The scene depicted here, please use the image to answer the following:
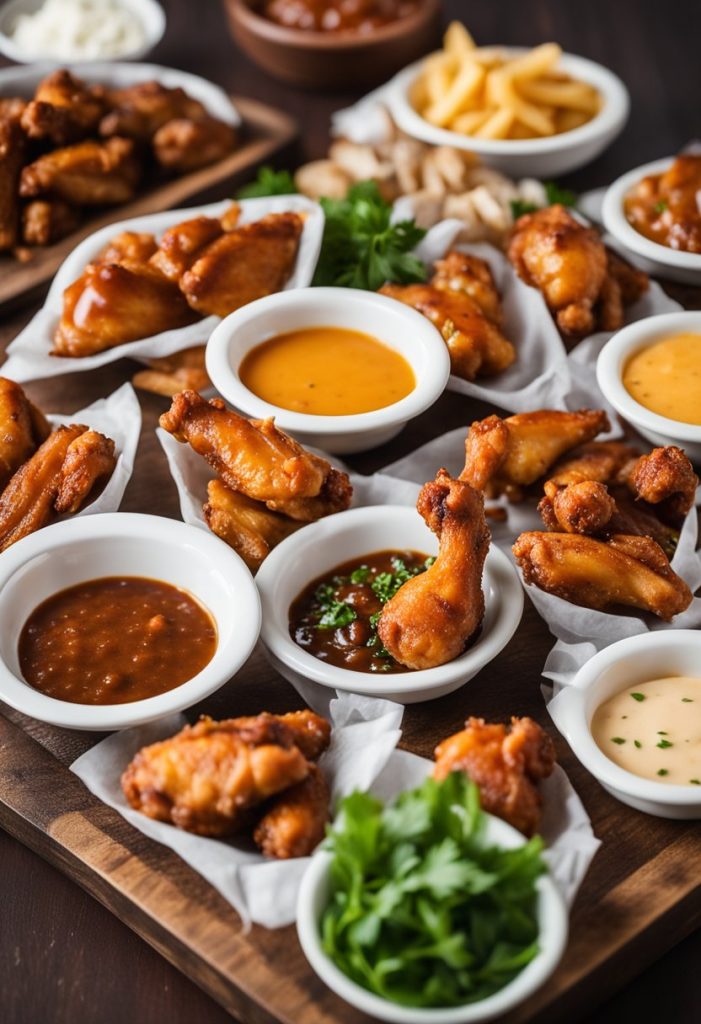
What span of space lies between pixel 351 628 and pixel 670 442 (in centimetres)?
155

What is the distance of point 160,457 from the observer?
15.9ft

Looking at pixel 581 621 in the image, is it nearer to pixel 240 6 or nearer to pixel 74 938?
pixel 74 938

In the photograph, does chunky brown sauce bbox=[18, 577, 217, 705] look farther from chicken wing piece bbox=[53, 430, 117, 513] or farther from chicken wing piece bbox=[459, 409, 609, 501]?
chicken wing piece bbox=[459, 409, 609, 501]

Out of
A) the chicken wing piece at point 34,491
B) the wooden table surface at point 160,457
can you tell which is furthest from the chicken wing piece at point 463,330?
the chicken wing piece at point 34,491

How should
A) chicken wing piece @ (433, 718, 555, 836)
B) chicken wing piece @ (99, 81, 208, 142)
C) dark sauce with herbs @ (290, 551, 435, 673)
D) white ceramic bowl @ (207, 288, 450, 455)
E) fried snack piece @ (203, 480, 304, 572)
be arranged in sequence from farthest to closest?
1. chicken wing piece @ (99, 81, 208, 142)
2. white ceramic bowl @ (207, 288, 450, 455)
3. fried snack piece @ (203, 480, 304, 572)
4. dark sauce with herbs @ (290, 551, 435, 673)
5. chicken wing piece @ (433, 718, 555, 836)

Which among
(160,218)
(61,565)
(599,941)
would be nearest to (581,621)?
(599,941)

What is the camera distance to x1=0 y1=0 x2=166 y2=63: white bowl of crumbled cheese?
6.88 meters

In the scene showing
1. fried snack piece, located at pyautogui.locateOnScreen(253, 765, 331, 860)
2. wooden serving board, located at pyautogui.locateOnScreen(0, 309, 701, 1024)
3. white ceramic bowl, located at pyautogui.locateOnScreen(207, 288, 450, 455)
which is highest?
white ceramic bowl, located at pyautogui.locateOnScreen(207, 288, 450, 455)

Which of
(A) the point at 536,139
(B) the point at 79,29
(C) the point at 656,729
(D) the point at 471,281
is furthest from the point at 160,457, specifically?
(B) the point at 79,29

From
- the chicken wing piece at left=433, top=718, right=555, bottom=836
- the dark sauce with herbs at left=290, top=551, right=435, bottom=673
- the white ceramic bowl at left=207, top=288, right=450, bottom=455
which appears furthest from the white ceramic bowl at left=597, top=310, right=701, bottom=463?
the chicken wing piece at left=433, top=718, right=555, bottom=836

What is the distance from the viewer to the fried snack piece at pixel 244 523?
165 inches

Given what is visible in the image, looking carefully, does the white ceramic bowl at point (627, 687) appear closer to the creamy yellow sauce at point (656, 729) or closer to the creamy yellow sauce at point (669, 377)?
the creamy yellow sauce at point (656, 729)

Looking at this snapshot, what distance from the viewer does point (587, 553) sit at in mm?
4023

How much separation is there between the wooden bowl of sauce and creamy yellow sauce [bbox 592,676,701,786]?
170 inches
